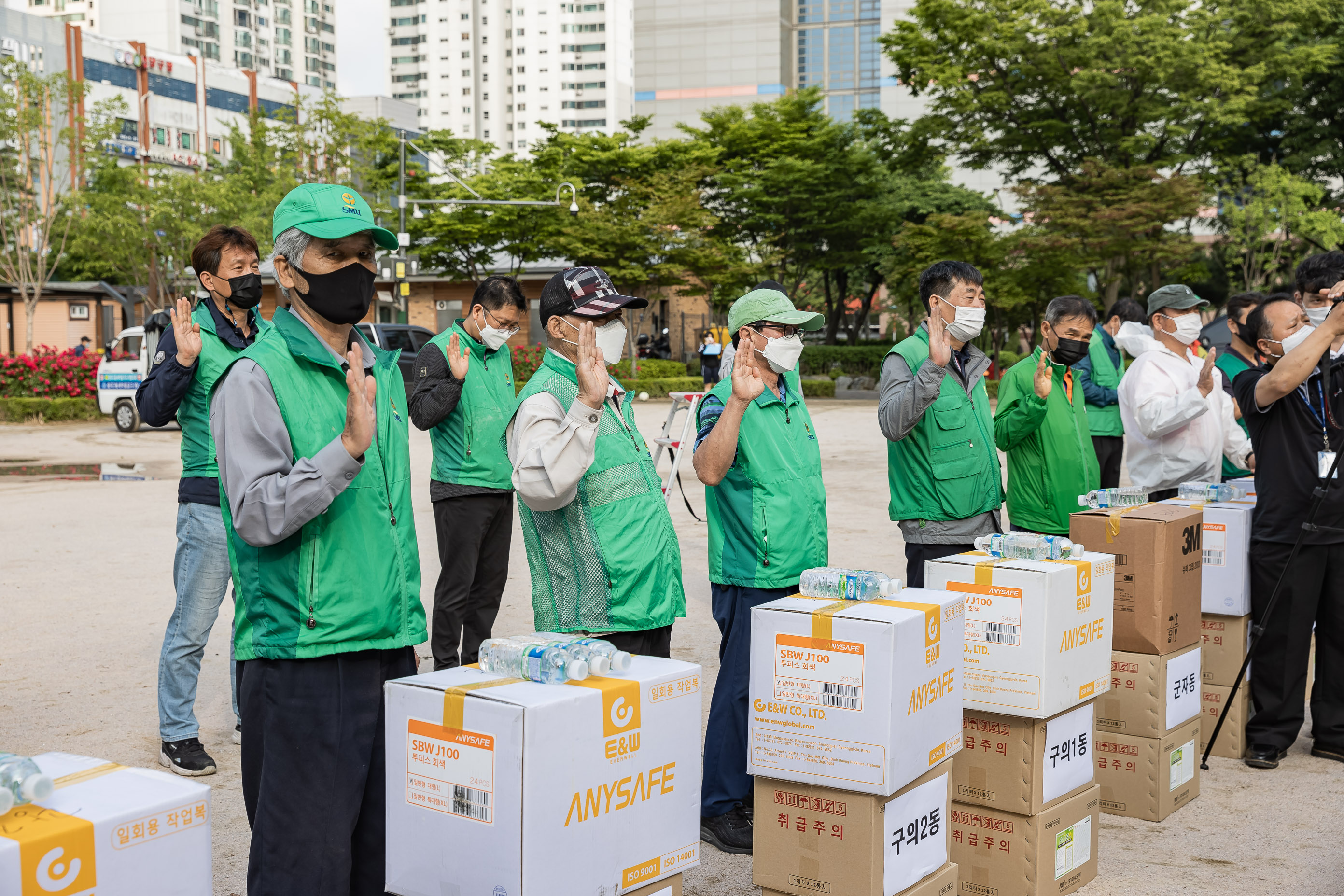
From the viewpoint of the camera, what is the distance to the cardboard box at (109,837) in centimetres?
163

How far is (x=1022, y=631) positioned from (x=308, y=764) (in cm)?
204

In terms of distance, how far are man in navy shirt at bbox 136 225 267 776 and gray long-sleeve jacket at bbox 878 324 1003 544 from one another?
2410mm

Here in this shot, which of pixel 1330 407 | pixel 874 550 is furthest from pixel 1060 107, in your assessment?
pixel 1330 407

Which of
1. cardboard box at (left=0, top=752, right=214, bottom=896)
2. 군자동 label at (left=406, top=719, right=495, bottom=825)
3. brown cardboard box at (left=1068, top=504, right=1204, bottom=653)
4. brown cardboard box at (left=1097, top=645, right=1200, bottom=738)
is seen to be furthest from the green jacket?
cardboard box at (left=0, top=752, right=214, bottom=896)

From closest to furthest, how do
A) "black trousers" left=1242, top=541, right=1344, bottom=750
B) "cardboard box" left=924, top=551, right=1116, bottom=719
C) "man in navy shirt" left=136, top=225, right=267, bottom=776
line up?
"cardboard box" left=924, top=551, right=1116, bottom=719
"man in navy shirt" left=136, top=225, right=267, bottom=776
"black trousers" left=1242, top=541, right=1344, bottom=750

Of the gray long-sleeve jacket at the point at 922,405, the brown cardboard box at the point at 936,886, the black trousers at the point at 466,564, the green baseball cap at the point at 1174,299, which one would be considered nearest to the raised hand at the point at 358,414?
the brown cardboard box at the point at 936,886

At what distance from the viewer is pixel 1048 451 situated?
535 cm

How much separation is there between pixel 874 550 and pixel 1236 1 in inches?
939

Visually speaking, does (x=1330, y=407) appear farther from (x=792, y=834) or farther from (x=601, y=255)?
(x=601, y=255)

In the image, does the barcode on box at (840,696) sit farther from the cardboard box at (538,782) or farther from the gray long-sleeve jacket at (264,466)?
the gray long-sleeve jacket at (264,466)

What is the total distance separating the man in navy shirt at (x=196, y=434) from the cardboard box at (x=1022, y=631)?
9.02ft

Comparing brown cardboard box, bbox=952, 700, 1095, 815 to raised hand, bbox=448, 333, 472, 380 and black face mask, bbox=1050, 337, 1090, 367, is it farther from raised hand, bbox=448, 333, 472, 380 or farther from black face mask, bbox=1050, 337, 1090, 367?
raised hand, bbox=448, 333, 472, 380

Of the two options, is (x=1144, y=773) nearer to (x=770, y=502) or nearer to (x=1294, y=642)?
(x=1294, y=642)

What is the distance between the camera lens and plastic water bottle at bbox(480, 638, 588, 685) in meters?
2.33
